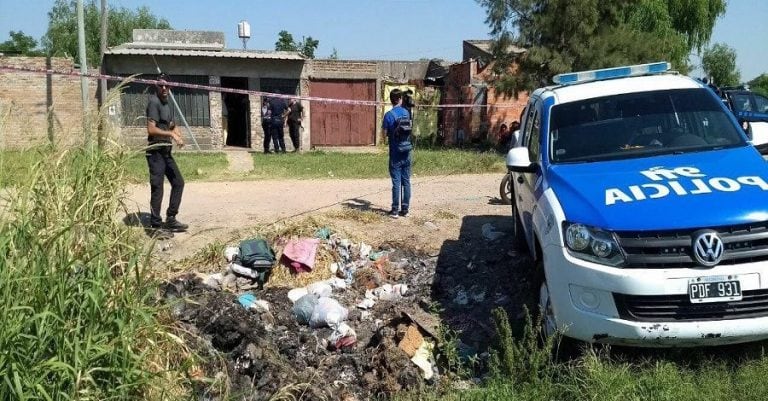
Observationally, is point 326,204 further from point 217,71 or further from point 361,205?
point 217,71

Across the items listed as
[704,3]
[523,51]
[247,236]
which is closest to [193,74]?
[523,51]

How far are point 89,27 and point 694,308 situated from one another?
4673 cm

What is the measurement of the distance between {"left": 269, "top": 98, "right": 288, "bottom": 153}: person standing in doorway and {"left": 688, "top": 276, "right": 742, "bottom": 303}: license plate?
16.7 meters

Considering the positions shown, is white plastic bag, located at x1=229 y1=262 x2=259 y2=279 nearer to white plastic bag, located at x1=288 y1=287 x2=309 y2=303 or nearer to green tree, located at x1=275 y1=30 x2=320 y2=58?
white plastic bag, located at x1=288 y1=287 x2=309 y2=303

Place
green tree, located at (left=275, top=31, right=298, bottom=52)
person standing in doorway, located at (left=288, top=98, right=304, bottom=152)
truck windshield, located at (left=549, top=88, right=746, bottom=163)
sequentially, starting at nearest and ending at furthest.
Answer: truck windshield, located at (left=549, top=88, right=746, bottom=163) → person standing in doorway, located at (left=288, top=98, right=304, bottom=152) → green tree, located at (left=275, top=31, right=298, bottom=52)

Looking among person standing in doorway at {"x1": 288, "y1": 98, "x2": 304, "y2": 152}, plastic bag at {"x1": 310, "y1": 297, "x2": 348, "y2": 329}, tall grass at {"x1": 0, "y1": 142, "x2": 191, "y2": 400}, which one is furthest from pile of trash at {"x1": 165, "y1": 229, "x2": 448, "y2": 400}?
person standing in doorway at {"x1": 288, "y1": 98, "x2": 304, "y2": 152}

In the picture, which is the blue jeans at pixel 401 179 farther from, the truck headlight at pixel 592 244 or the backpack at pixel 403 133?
the truck headlight at pixel 592 244

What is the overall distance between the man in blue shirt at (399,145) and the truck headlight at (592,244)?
14.6 feet

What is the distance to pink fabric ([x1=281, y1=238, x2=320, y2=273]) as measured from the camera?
676cm

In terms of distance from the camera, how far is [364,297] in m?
6.31

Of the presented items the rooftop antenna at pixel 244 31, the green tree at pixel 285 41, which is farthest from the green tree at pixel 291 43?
the rooftop antenna at pixel 244 31

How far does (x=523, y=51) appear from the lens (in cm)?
1953

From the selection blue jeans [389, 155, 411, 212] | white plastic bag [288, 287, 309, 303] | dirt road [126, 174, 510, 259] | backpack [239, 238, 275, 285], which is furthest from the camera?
blue jeans [389, 155, 411, 212]

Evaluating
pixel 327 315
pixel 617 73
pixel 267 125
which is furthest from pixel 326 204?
pixel 267 125
